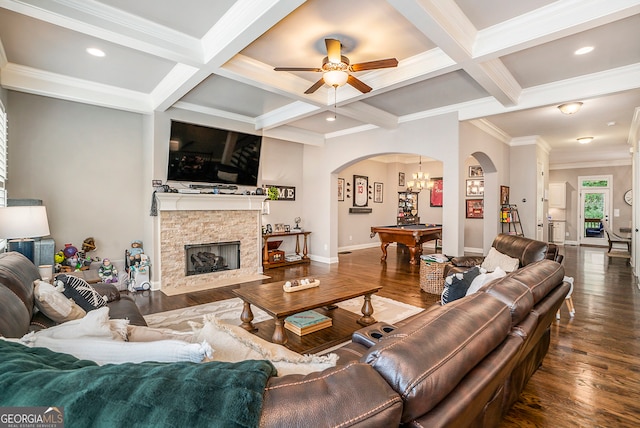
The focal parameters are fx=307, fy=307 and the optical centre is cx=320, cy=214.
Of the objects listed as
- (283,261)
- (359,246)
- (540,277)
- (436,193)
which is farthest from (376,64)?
(436,193)

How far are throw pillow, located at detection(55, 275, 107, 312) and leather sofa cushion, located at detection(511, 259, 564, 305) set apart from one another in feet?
9.53

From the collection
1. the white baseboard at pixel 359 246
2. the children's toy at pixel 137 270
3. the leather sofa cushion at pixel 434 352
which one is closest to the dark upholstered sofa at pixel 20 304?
the leather sofa cushion at pixel 434 352

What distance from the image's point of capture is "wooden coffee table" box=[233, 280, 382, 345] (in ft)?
9.06

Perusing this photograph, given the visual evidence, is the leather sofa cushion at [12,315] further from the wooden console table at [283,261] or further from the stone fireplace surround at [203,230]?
the wooden console table at [283,261]

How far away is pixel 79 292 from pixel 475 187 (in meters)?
9.48

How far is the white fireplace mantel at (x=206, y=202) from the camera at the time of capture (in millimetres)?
4699

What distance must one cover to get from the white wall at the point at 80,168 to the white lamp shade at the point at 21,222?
1798 mm

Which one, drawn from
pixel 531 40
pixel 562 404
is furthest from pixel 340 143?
pixel 562 404

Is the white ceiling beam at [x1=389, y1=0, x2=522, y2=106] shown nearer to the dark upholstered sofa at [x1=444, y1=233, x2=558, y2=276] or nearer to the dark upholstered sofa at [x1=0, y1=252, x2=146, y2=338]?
the dark upholstered sofa at [x1=444, y1=233, x2=558, y2=276]

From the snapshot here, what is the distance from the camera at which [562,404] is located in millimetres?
2051

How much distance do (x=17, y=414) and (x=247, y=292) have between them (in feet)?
8.58

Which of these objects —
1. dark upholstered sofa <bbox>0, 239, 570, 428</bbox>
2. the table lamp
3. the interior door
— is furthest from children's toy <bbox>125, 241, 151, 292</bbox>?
the interior door

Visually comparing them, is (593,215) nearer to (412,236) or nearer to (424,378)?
(412,236)

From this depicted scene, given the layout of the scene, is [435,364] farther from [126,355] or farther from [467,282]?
[467,282]
